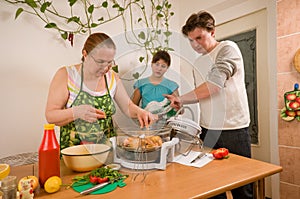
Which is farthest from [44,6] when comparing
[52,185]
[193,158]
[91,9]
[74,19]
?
[193,158]

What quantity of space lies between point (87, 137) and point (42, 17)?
1025 mm

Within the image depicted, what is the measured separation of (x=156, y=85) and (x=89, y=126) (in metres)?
0.41

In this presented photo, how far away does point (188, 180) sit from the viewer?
80 centimetres

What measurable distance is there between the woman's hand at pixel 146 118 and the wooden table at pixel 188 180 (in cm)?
21

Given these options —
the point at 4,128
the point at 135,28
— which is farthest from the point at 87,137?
the point at 135,28

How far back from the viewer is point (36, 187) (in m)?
0.77

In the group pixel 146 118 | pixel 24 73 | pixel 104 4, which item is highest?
pixel 104 4

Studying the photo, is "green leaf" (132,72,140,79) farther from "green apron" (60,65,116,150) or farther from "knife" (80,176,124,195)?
"knife" (80,176,124,195)

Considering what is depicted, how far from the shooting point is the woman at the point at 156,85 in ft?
3.43

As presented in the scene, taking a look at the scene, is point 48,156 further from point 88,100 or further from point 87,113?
point 88,100

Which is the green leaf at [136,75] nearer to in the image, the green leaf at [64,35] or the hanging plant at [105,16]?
the hanging plant at [105,16]

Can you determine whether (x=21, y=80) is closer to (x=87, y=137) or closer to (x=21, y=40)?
(x=21, y=40)

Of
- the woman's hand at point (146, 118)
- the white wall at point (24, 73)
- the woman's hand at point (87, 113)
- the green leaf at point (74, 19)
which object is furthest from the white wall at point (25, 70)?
the woman's hand at point (146, 118)

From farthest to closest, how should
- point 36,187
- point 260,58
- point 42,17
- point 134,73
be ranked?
point 260,58
point 42,17
point 134,73
point 36,187
